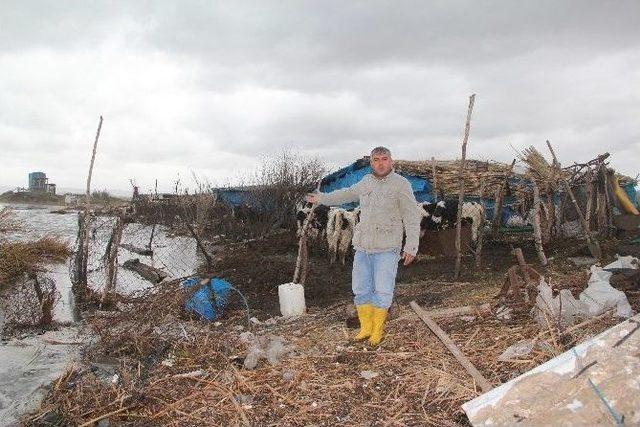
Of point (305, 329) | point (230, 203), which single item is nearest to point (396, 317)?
point (305, 329)

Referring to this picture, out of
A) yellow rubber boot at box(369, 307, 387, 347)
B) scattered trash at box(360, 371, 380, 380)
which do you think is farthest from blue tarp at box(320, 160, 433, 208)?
scattered trash at box(360, 371, 380, 380)

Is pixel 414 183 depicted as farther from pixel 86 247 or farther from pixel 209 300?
pixel 86 247

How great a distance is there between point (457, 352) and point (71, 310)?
6644mm

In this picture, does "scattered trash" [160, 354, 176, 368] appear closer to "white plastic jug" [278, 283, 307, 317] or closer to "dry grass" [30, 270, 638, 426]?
"dry grass" [30, 270, 638, 426]

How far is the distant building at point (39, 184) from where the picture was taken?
176 ft

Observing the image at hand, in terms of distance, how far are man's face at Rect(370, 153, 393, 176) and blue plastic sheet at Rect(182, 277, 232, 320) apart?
9.63 ft

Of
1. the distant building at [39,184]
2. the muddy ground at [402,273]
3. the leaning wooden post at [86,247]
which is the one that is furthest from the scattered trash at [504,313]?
the distant building at [39,184]

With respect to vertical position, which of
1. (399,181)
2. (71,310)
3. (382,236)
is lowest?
(71,310)

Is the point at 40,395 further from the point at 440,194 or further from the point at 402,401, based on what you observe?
the point at 440,194

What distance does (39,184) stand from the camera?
5397 cm

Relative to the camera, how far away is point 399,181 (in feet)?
16.1

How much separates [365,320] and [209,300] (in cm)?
277

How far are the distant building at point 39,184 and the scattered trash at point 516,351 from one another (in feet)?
189

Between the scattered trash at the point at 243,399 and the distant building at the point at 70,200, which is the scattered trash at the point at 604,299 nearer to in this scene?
the scattered trash at the point at 243,399
